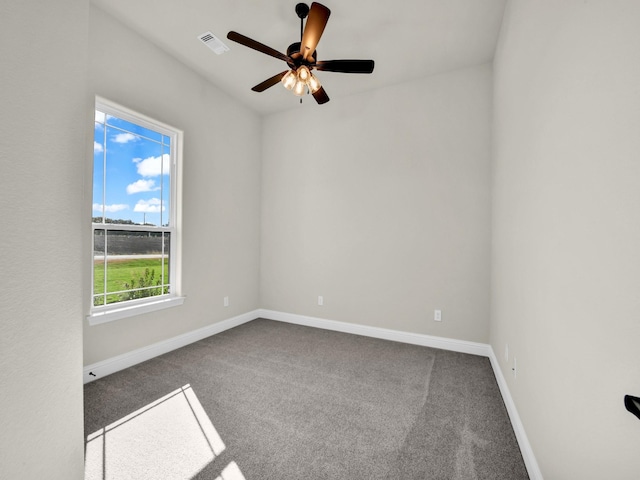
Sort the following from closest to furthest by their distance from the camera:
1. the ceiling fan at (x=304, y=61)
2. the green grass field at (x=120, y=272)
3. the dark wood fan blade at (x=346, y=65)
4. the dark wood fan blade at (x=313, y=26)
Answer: the dark wood fan blade at (x=313, y=26), the ceiling fan at (x=304, y=61), the dark wood fan blade at (x=346, y=65), the green grass field at (x=120, y=272)

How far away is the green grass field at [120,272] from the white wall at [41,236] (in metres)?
1.68

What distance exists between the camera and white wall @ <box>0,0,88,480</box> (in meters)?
0.82

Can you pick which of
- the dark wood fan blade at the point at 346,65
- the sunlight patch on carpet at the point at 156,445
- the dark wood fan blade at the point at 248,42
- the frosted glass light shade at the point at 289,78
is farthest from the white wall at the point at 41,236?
the dark wood fan blade at the point at 346,65

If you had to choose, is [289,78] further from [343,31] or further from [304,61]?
[343,31]

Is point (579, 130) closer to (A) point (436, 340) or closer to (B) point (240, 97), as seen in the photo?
(A) point (436, 340)

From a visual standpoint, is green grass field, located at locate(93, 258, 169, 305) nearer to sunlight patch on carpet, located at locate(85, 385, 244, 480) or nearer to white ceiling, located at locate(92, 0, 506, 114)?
sunlight patch on carpet, located at locate(85, 385, 244, 480)

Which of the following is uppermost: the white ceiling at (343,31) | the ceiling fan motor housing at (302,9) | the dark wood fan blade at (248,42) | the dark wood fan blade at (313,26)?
the white ceiling at (343,31)

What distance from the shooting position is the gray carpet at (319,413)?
1453 mm

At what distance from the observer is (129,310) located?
253 centimetres

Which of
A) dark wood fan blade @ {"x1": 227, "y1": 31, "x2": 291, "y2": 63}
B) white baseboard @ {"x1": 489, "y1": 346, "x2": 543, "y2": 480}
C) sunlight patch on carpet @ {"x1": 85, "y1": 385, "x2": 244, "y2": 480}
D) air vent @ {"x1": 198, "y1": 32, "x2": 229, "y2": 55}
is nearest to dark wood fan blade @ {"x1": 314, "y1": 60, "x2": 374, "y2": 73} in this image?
dark wood fan blade @ {"x1": 227, "y1": 31, "x2": 291, "y2": 63}

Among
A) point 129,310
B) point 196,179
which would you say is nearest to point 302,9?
point 196,179

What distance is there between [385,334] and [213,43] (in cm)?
367

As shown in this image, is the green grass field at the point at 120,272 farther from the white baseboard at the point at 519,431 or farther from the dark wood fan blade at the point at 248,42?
the white baseboard at the point at 519,431

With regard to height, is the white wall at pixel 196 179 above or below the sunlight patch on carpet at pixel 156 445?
above
